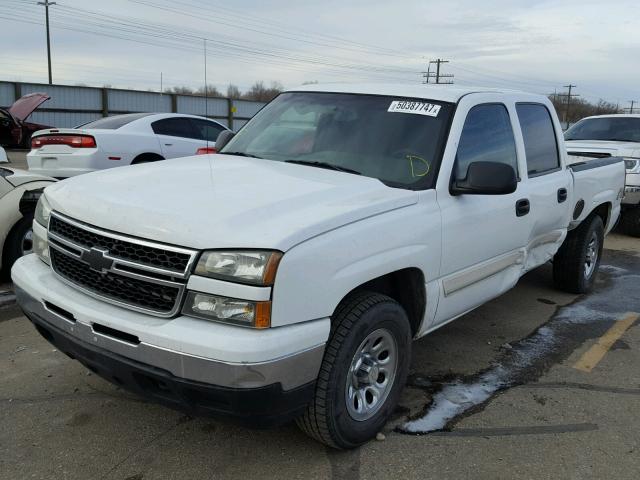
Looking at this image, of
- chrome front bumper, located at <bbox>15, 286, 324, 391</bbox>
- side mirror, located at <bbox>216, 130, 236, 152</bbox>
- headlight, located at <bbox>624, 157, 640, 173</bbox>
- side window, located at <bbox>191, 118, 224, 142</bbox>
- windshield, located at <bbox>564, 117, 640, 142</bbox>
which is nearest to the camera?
chrome front bumper, located at <bbox>15, 286, 324, 391</bbox>

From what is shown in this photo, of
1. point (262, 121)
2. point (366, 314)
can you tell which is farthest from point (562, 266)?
point (366, 314)

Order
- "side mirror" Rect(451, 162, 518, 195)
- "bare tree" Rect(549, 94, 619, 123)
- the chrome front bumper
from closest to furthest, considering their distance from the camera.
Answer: the chrome front bumper < "side mirror" Rect(451, 162, 518, 195) < "bare tree" Rect(549, 94, 619, 123)

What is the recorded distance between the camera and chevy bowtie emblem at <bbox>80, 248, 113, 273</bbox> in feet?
8.64

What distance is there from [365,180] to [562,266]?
11.2ft

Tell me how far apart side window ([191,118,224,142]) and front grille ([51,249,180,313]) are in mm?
7975

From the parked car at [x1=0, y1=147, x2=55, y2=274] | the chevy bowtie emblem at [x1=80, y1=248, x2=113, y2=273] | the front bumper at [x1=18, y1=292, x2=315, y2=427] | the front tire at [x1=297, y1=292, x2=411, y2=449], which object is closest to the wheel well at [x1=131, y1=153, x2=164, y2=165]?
the parked car at [x1=0, y1=147, x2=55, y2=274]

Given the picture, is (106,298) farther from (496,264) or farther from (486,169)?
(496,264)

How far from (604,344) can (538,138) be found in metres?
1.71

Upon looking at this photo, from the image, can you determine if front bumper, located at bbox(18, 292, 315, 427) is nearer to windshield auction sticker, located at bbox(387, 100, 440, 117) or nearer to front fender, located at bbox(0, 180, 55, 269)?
windshield auction sticker, located at bbox(387, 100, 440, 117)

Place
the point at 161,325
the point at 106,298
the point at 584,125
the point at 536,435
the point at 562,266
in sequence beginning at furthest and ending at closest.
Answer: the point at 584,125 → the point at 562,266 → the point at 536,435 → the point at 106,298 → the point at 161,325

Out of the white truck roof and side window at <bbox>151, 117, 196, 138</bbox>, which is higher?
the white truck roof

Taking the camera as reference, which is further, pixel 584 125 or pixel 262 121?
pixel 584 125

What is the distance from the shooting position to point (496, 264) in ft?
13.0

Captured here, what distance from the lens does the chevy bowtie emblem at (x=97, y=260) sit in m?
2.63
